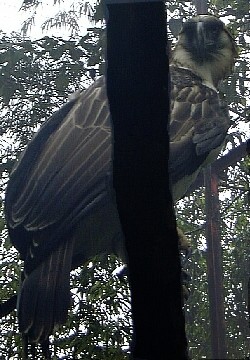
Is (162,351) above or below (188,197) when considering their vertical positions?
below

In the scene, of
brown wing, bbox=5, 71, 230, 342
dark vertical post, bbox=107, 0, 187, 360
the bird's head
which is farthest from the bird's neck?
dark vertical post, bbox=107, 0, 187, 360

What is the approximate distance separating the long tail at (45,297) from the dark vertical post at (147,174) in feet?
0.94

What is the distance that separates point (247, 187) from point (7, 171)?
→ 0.38 m

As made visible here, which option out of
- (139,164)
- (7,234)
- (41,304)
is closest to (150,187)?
(139,164)

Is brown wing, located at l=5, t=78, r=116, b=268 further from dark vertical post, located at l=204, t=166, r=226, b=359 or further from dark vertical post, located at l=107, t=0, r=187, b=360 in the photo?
dark vertical post, located at l=107, t=0, r=187, b=360

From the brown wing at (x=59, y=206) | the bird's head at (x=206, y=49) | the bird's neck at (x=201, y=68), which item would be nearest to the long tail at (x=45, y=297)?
the brown wing at (x=59, y=206)

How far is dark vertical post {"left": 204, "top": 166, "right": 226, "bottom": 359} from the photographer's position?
562mm

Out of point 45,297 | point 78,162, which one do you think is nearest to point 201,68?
point 78,162

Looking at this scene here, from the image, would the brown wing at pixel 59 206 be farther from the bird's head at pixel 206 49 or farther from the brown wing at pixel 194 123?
the bird's head at pixel 206 49

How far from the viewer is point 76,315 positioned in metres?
0.84

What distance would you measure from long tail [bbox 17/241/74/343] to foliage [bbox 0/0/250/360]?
0.02 metres

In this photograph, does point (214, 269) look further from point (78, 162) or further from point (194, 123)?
point (194, 123)

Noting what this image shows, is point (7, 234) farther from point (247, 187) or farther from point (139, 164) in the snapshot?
point (139, 164)

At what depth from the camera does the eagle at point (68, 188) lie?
0.82 m
